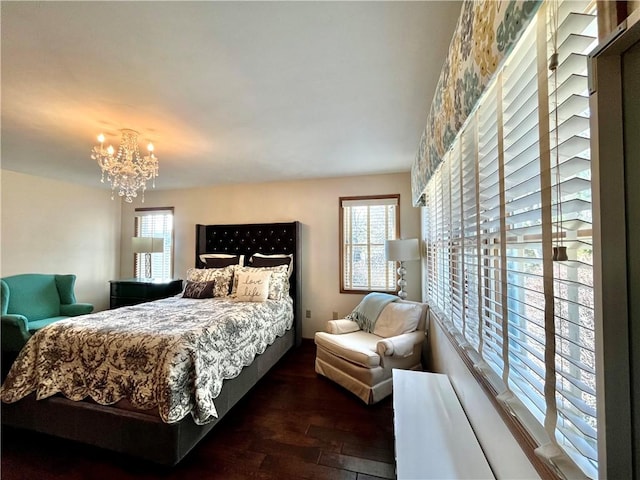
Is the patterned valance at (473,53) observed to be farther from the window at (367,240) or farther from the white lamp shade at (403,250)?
the window at (367,240)

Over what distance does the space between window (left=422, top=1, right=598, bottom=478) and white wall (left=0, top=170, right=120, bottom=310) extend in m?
5.43

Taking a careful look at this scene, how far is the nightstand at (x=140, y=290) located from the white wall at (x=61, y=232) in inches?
29.7

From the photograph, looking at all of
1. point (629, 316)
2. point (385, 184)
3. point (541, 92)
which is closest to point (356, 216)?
point (385, 184)

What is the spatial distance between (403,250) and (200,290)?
2569 millimetres

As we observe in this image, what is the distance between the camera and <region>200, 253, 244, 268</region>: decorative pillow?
391 centimetres

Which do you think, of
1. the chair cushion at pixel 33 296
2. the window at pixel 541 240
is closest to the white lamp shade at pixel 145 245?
the chair cushion at pixel 33 296

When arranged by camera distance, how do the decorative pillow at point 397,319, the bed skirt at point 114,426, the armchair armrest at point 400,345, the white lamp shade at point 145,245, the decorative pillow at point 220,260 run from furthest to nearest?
the white lamp shade at point 145,245, the decorative pillow at point 220,260, the decorative pillow at point 397,319, the armchair armrest at point 400,345, the bed skirt at point 114,426

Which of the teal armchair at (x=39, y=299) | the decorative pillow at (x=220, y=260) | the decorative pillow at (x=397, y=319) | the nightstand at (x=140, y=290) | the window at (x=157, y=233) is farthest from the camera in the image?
the window at (x=157, y=233)

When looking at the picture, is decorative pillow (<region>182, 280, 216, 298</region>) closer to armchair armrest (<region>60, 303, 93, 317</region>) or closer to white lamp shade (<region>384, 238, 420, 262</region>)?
armchair armrest (<region>60, 303, 93, 317</region>)

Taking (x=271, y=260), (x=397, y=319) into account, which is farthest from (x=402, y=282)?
(x=271, y=260)

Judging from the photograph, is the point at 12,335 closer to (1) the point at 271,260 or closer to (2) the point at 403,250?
(1) the point at 271,260

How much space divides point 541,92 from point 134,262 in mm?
5879

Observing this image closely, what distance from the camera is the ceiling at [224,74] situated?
123cm

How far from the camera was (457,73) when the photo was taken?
3.64 feet
